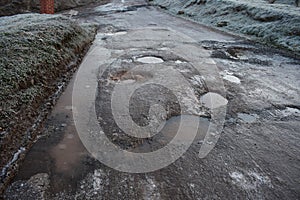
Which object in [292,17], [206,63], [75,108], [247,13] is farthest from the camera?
[247,13]

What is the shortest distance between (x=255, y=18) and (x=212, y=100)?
4.56 meters

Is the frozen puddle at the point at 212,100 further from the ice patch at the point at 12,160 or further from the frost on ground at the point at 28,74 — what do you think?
the ice patch at the point at 12,160

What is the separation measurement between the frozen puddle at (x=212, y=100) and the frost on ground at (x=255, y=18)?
280 cm

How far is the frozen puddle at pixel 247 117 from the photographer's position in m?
2.29

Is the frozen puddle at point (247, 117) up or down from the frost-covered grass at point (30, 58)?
down

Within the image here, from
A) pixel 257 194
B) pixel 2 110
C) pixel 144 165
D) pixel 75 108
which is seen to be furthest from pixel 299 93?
pixel 2 110

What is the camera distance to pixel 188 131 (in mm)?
2119

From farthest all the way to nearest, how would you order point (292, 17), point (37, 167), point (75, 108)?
point (292, 17)
point (75, 108)
point (37, 167)

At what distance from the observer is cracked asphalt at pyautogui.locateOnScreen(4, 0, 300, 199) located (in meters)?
1.54

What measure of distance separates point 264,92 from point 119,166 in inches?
81.9

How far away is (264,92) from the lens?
2.84 metres

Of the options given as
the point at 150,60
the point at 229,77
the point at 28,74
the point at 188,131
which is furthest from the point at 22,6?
the point at 188,131

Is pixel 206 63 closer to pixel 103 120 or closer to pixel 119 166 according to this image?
pixel 103 120

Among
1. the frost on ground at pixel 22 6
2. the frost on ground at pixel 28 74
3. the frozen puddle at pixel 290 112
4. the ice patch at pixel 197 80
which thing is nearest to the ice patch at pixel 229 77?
the ice patch at pixel 197 80
